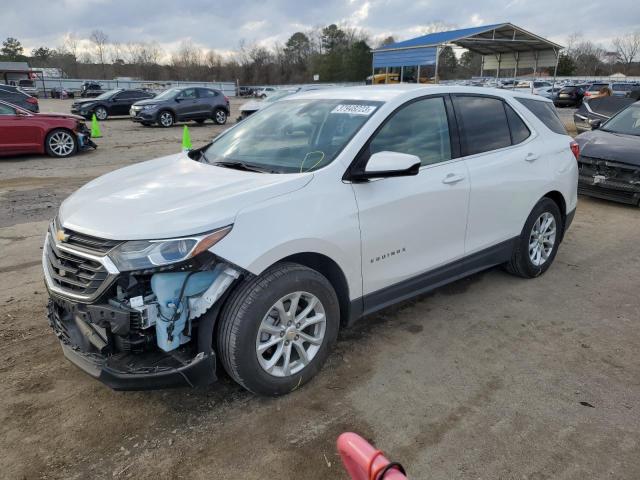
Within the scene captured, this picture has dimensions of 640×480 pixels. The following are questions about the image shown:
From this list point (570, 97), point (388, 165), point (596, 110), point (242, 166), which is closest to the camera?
point (388, 165)

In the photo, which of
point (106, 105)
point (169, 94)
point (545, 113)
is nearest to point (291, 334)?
point (545, 113)

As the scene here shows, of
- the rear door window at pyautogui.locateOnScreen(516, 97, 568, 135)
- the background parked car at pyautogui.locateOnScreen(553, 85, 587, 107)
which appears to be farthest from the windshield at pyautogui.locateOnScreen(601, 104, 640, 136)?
the background parked car at pyautogui.locateOnScreen(553, 85, 587, 107)

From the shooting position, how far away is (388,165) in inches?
119

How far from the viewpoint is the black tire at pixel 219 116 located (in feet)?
70.1

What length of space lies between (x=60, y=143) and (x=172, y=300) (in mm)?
11689

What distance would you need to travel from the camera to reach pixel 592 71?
8650 cm

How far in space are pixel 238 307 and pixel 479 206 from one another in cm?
228

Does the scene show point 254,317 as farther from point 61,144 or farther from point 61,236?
point 61,144

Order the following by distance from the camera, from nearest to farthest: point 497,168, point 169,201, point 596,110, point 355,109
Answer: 1. point 169,201
2. point 355,109
3. point 497,168
4. point 596,110

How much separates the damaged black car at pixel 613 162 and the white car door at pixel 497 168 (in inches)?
150

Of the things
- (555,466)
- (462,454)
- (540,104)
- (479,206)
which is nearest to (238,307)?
(462,454)

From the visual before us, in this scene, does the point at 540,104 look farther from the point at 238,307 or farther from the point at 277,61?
the point at 277,61

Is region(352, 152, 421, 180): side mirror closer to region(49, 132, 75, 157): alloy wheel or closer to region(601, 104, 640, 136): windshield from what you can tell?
region(601, 104, 640, 136): windshield

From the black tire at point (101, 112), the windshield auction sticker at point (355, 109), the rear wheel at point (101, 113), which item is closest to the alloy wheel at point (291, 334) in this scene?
the windshield auction sticker at point (355, 109)
